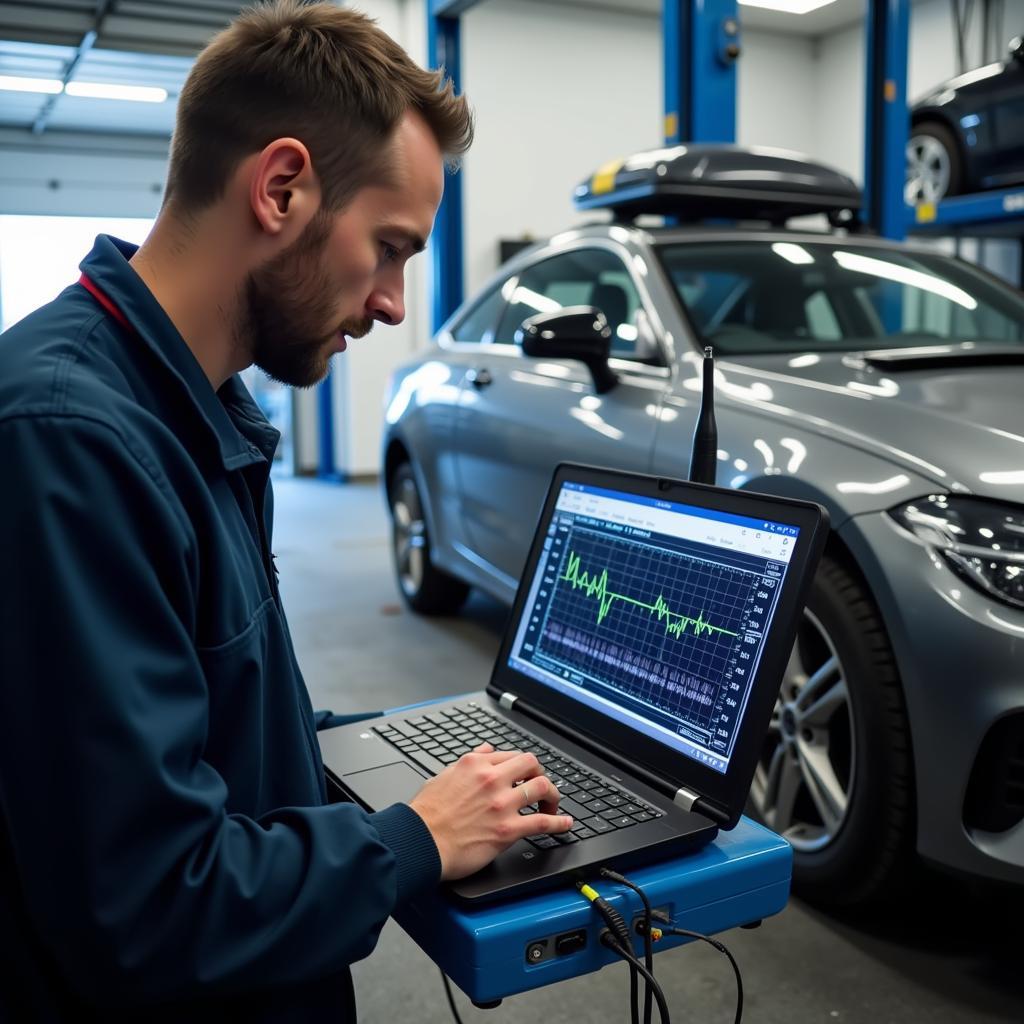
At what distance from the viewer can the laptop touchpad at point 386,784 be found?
1.09m

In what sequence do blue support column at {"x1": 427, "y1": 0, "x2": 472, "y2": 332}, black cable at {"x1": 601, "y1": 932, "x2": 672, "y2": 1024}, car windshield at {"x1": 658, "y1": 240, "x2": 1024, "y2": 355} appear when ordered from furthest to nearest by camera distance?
blue support column at {"x1": 427, "y1": 0, "x2": 472, "y2": 332}, car windshield at {"x1": 658, "y1": 240, "x2": 1024, "y2": 355}, black cable at {"x1": 601, "y1": 932, "x2": 672, "y2": 1024}

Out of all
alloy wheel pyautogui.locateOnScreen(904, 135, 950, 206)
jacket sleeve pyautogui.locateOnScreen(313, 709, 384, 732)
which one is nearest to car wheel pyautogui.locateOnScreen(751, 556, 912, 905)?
jacket sleeve pyautogui.locateOnScreen(313, 709, 384, 732)

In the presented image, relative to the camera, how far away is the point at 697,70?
420cm

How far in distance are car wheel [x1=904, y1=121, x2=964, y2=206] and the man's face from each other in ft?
21.7

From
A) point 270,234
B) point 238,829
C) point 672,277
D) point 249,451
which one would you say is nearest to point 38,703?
point 238,829

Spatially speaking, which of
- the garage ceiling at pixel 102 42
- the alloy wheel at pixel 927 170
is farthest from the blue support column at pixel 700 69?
the garage ceiling at pixel 102 42

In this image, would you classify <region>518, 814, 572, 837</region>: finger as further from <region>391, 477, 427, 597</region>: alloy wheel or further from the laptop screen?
<region>391, 477, 427, 597</region>: alloy wheel

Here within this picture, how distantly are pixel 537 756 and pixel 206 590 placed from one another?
0.47m

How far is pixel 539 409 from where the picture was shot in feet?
10.2

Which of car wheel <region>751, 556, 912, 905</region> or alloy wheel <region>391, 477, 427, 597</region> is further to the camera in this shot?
alloy wheel <region>391, 477, 427, 597</region>

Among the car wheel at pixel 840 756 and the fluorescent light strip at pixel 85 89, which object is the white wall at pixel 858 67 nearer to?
the fluorescent light strip at pixel 85 89

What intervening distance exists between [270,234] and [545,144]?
9927 mm

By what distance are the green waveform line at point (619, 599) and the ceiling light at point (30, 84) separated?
11.5 meters

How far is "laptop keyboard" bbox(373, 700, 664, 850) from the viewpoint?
1.01 metres
